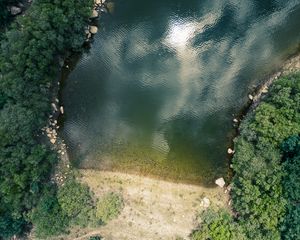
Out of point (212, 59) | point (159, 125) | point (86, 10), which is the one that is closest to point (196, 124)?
point (159, 125)

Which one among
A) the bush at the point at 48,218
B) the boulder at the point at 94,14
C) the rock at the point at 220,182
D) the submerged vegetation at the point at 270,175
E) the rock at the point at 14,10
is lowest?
the bush at the point at 48,218

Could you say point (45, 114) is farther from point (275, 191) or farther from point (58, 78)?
point (275, 191)

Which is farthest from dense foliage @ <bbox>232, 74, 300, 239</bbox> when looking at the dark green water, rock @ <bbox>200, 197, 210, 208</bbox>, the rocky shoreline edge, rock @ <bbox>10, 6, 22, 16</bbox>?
rock @ <bbox>10, 6, 22, 16</bbox>

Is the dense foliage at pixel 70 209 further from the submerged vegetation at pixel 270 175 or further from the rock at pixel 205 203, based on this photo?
the submerged vegetation at pixel 270 175

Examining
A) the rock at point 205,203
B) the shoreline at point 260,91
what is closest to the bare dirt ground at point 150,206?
the rock at point 205,203

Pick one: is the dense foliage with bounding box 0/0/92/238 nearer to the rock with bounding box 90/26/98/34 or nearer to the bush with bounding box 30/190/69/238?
the bush with bounding box 30/190/69/238
